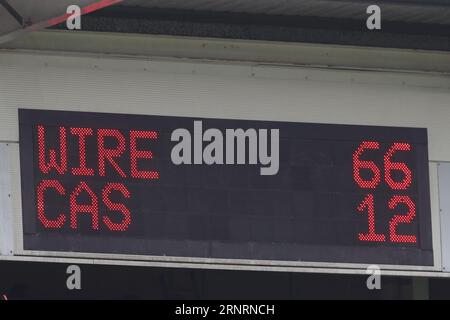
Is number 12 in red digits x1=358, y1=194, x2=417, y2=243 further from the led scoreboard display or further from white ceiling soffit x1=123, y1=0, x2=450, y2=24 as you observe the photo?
white ceiling soffit x1=123, y1=0, x2=450, y2=24

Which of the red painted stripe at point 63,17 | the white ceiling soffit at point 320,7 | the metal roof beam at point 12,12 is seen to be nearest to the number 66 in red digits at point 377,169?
the white ceiling soffit at point 320,7

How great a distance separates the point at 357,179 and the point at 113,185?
188 centimetres

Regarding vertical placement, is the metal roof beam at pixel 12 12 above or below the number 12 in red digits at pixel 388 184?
above

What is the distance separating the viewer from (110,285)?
12.0 metres

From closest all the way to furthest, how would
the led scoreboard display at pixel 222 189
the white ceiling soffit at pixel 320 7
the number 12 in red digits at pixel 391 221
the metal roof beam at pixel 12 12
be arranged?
the metal roof beam at pixel 12 12
the led scoreboard display at pixel 222 189
the white ceiling soffit at pixel 320 7
the number 12 in red digits at pixel 391 221

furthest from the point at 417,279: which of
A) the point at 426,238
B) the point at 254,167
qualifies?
the point at 254,167

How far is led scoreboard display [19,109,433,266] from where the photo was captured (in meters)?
9.56

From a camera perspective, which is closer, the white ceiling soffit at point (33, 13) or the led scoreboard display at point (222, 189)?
the white ceiling soffit at point (33, 13)

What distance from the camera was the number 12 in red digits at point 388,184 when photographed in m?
9.91

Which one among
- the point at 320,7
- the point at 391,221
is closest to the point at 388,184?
the point at 391,221

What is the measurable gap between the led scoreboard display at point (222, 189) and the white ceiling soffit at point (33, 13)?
2.25 feet

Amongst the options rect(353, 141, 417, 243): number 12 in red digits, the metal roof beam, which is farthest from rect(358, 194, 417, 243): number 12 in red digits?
the metal roof beam

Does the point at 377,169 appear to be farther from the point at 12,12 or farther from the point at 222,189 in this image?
the point at 12,12

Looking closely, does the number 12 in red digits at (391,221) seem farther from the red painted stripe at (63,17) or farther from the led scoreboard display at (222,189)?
the red painted stripe at (63,17)
